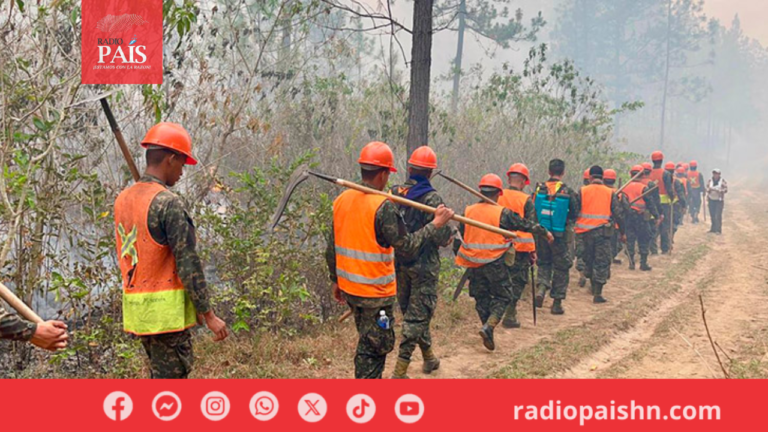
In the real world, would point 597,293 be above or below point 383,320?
below

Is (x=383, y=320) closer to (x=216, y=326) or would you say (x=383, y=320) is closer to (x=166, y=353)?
(x=216, y=326)

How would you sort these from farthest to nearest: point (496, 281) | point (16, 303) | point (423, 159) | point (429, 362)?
point (496, 281) → point (429, 362) → point (423, 159) → point (16, 303)

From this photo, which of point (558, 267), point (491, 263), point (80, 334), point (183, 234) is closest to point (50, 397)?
point (183, 234)

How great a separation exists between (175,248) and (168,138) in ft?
2.22

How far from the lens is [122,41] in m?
6.43

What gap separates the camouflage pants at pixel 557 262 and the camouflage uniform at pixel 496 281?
5.81 feet

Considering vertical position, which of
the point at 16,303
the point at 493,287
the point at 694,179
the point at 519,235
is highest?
the point at 694,179

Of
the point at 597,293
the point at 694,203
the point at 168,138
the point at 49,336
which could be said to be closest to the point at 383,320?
the point at 168,138

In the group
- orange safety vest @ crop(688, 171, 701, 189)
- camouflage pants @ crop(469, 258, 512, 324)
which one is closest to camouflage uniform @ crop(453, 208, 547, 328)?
camouflage pants @ crop(469, 258, 512, 324)

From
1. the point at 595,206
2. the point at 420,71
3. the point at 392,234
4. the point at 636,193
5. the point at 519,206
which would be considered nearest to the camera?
the point at 392,234

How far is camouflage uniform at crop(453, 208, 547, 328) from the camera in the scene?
646 cm

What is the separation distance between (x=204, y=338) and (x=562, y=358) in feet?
12.3

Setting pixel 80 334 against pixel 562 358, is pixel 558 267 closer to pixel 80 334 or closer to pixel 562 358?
pixel 562 358

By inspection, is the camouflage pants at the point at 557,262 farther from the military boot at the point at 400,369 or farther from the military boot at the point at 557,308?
the military boot at the point at 400,369
